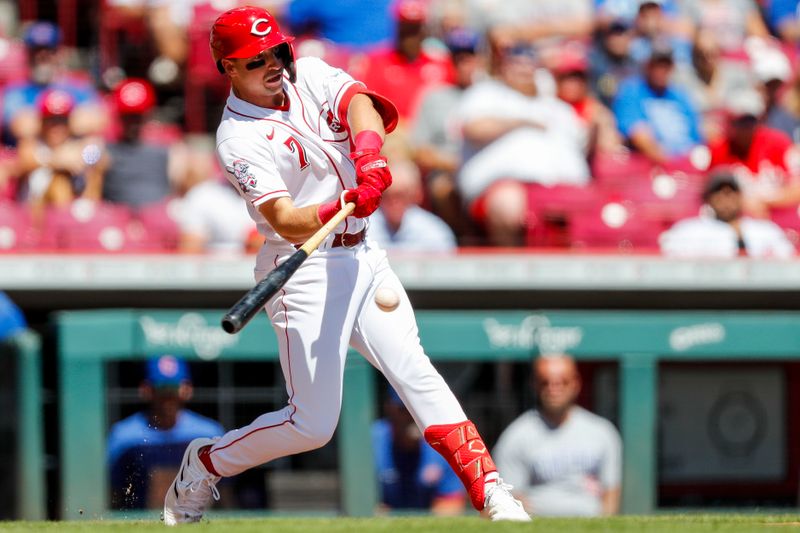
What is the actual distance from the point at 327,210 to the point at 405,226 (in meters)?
3.36

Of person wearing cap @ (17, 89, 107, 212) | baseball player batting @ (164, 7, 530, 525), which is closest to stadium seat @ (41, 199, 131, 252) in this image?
person wearing cap @ (17, 89, 107, 212)

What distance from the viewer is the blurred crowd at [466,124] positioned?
297 inches

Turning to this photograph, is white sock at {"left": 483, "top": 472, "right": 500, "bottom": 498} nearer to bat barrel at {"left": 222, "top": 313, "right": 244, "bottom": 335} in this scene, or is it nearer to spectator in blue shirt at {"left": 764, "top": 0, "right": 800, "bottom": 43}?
bat barrel at {"left": 222, "top": 313, "right": 244, "bottom": 335}

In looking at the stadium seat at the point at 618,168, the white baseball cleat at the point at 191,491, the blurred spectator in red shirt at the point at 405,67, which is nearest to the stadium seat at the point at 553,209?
the stadium seat at the point at 618,168

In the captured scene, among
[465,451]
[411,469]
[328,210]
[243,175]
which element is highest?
[243,175]

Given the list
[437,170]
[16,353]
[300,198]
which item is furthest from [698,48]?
[300,198]

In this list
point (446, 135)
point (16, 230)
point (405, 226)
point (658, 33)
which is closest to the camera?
point (16, 230)

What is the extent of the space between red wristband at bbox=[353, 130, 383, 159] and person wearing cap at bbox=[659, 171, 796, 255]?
11.6ft

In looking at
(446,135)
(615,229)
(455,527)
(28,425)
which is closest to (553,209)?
(615,229)

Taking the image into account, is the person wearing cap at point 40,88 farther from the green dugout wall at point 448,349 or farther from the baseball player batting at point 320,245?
the baseball player batting at point 320,245

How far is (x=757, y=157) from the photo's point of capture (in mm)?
8430

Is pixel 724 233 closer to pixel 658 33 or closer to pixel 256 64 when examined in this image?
pixel 658 33

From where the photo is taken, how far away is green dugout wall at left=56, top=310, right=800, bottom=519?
6.66m

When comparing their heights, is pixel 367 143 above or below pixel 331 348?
above
